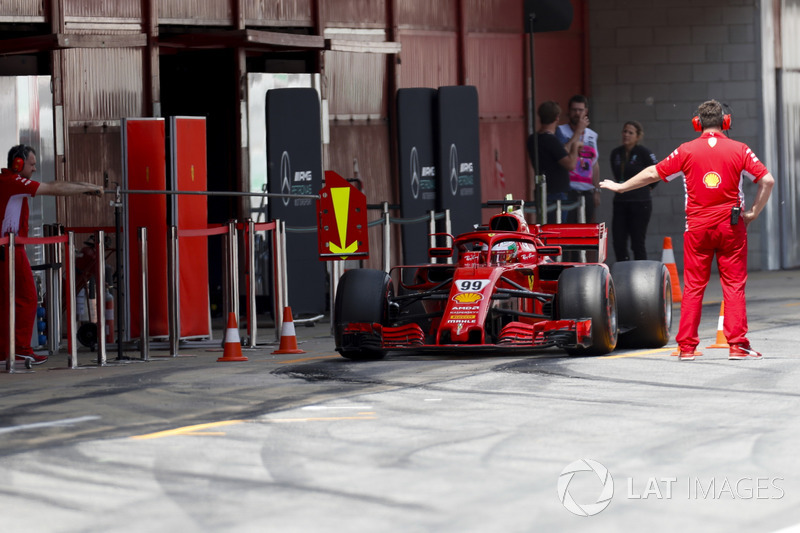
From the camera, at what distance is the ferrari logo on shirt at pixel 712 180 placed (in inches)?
482

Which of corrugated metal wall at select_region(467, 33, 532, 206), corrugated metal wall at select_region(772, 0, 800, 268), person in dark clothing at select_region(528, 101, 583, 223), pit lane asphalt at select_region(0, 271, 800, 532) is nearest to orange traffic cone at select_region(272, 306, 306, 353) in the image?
pit lane asphalt at select_region(0, 271, 800, 532)

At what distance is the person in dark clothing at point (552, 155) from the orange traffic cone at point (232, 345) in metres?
7.71

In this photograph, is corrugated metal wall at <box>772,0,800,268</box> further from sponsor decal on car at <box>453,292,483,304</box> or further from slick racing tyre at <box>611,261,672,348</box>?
sponsor decal on car at <box>453,292,483,304</box>

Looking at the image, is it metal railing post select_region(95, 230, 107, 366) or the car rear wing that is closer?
metal railing post select_region(95, 230, 107, 366)

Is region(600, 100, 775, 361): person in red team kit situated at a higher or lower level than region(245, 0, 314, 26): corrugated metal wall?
lower

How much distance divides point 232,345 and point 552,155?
326 inches

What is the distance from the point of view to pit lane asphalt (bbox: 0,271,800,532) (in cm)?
675

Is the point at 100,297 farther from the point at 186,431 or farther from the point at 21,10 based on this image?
the point at 186,431

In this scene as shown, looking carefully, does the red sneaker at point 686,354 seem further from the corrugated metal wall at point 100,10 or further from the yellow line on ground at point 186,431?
the corrugated metal wall at point 100,10

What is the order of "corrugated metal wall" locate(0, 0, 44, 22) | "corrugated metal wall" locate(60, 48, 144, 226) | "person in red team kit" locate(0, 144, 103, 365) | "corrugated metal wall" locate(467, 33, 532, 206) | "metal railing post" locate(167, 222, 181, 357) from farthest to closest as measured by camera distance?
"corrugated metal wall" locate(467, 33, 532, 206), "corrugated metal wall" locate(60, 48, 144, 226), "corrugated metal wall" locate(0, 0, 44, 22), "metal railing post" locate(167, 222, 181, 357), "person in red team kit" locate(0, 144, 103, 365)

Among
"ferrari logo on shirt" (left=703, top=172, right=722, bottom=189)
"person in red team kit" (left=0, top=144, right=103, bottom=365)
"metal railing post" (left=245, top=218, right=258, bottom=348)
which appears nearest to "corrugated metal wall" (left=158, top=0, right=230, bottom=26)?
"metal railing post" (left=245, top=218, right=258, bottom=348)

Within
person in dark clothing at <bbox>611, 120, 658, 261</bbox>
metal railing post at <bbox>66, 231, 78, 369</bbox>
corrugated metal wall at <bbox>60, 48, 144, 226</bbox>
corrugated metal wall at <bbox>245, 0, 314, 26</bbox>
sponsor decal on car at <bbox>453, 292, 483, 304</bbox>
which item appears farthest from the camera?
person in dark clothing at <bbox>611, 120, 658, 261</bbox>

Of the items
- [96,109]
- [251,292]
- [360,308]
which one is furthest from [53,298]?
[360,308]

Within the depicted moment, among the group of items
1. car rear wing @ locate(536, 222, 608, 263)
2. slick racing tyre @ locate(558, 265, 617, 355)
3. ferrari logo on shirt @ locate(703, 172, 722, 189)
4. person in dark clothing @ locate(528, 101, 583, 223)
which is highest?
person in dark clothing @ locate(528, 101, 583, 223)
